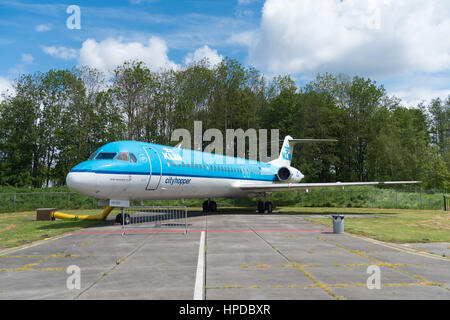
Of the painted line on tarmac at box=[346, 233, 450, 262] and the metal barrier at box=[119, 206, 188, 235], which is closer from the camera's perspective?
the painted line on tarmac at box=[346, 233, 450, 262]

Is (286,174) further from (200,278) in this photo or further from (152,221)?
(200,278)

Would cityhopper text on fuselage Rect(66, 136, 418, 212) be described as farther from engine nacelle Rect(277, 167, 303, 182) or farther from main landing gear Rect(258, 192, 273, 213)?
engine nacelle Rect(277, 167, 303, 182)

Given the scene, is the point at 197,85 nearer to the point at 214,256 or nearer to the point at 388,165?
the point at 388,165

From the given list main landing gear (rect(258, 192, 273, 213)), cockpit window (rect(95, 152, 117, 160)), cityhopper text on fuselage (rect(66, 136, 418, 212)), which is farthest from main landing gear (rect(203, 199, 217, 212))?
cockpit window (rect(95, 152, 117, 160))

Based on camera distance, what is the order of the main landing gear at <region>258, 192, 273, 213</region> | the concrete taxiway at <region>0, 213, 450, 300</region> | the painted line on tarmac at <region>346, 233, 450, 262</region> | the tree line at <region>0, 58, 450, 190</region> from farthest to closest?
the tree line at <region>0, 58, 450, 190</region> < the main landing gear at <region>258, 192, 273, 213</region> < the painted line on tarmac at <region>346, 233, 450, 262</region> < the concrete taxiway at <region>0, 213, 450, 300</region>

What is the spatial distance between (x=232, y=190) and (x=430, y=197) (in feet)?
75.6

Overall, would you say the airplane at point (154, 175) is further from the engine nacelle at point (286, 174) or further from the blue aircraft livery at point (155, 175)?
the engine nacelle at point (286, 174)

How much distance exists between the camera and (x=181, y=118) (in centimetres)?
4712

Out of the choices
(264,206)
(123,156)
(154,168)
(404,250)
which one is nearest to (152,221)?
(154,168)

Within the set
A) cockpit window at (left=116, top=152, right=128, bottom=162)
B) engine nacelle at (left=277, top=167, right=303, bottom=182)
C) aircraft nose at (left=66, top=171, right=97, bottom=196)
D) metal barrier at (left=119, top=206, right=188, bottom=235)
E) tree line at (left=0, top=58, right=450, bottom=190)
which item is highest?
tree line at (left=0, top=58, right=450, bottom=190)

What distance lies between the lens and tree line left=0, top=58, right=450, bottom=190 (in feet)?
147

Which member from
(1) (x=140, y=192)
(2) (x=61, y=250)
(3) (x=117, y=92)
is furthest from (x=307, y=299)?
(3) (x=117, y=92)

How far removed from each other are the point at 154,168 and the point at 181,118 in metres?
31.4

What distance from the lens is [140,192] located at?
52.5ft
